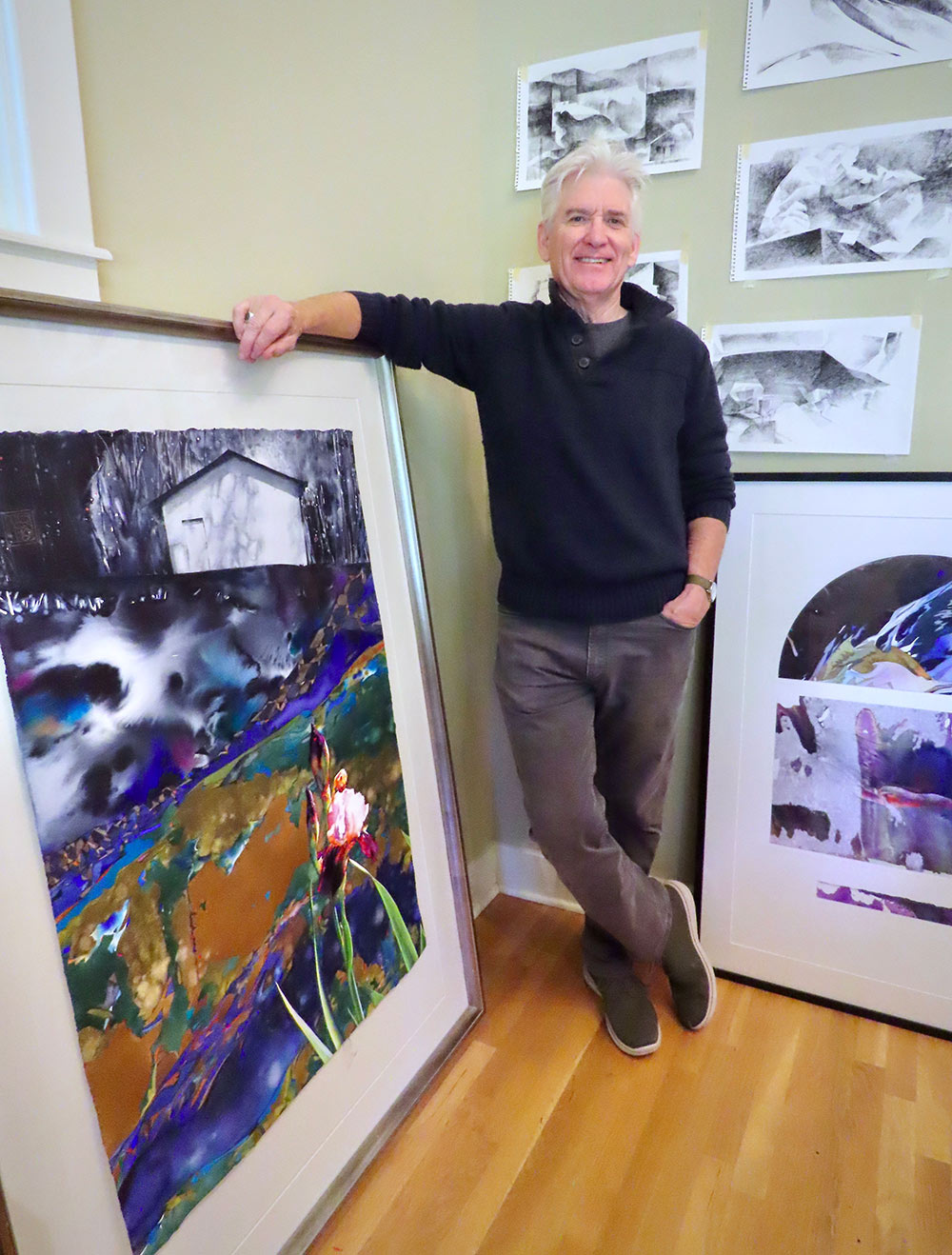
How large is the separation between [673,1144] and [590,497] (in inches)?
42.8

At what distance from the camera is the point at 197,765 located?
104 centimetres

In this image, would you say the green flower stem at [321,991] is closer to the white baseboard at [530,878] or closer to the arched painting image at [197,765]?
the arched painting image at [197,765]

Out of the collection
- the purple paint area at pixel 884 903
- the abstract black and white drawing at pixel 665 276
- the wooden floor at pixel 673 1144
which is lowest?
the wooden floor at pixel 673 1144

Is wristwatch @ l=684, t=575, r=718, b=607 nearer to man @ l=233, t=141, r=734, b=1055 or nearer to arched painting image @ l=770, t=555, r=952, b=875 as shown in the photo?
man @ l=233, t=141, r=734, b=1055

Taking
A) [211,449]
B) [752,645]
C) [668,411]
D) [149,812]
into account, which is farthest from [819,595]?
[149,812]

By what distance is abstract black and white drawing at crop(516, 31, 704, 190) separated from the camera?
1592 mm

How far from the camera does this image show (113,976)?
92cm

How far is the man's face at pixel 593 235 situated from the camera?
1348 mm

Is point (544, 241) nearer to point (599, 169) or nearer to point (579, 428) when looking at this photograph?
point (599, 169)

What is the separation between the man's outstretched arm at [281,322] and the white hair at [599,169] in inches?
16.4

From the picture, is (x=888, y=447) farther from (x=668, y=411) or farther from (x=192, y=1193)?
(x=192, y=1193)

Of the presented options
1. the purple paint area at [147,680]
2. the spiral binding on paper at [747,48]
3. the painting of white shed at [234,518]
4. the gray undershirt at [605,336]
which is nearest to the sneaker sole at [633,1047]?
the purple paint area at [147,680]

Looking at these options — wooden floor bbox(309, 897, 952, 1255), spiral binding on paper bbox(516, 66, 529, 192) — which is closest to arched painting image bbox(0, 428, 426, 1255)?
wooden floor bbox(309, 897, 952, 1255)

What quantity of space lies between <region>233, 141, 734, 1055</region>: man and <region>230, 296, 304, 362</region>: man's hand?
0.14 m
